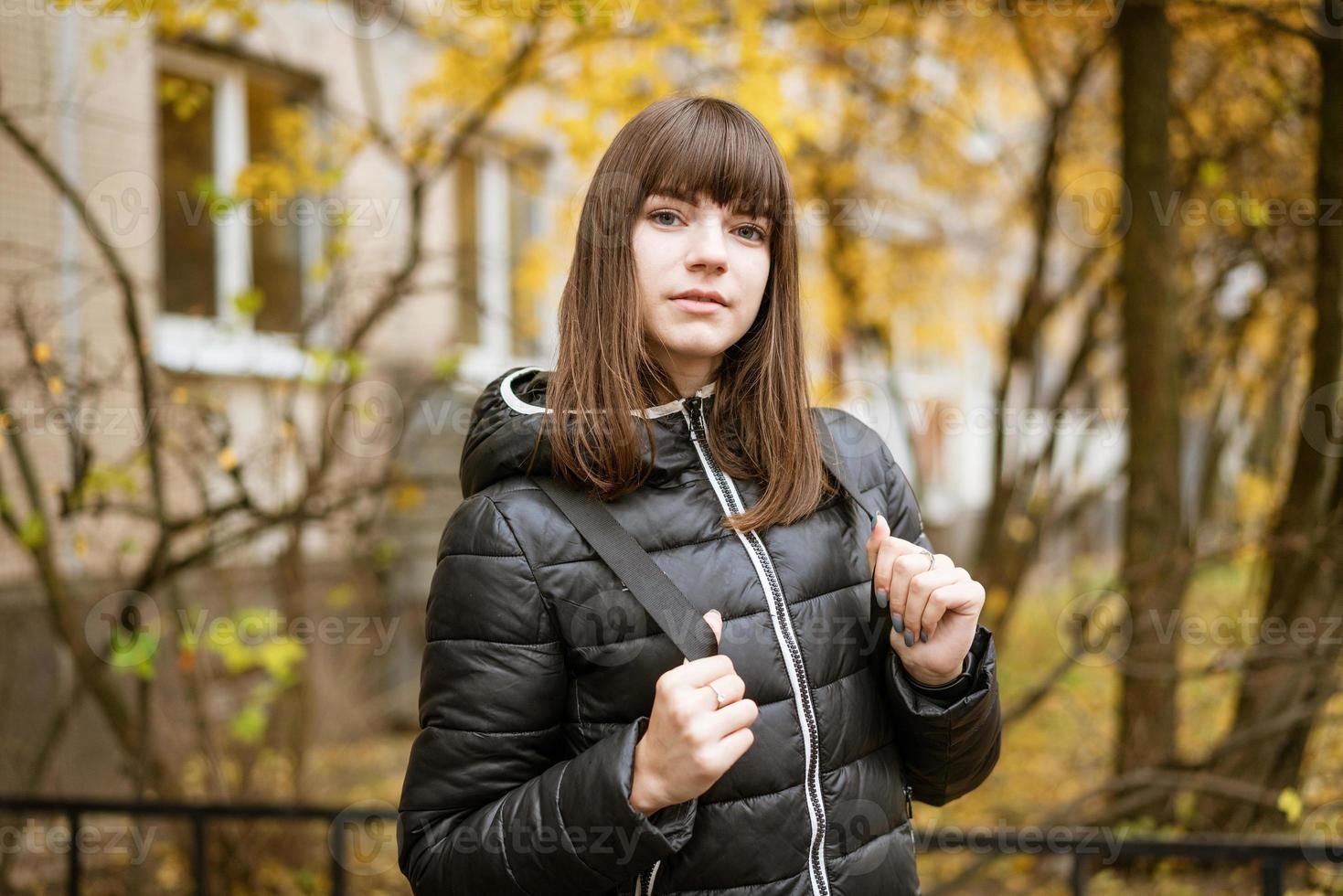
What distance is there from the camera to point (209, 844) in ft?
12.9

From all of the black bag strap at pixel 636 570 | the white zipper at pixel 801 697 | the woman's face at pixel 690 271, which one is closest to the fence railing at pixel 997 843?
the white zipper at pixel 801 697

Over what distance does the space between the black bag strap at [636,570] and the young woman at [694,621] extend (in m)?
0.02

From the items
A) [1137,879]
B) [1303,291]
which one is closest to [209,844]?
[1137,879]

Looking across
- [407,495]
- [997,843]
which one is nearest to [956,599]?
[997,843]

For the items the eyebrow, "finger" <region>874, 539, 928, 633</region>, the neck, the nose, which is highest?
the eyebrow

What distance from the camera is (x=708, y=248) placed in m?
1.48

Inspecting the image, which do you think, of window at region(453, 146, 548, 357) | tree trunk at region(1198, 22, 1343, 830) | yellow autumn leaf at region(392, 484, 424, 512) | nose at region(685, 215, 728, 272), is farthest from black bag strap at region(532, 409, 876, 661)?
window at region(453, 146, 548, 357)

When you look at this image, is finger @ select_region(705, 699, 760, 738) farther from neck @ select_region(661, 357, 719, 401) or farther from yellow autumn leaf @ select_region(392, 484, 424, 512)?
yellow autumn leaf @ select_region(392, 484, 424, 512)

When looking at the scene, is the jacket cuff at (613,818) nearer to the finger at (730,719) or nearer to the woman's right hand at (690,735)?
the woman's right hand at (690,735)

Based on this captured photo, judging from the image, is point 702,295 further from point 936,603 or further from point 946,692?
point 946,692

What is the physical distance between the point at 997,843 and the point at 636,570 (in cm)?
157

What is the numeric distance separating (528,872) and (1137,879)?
11.8 feet

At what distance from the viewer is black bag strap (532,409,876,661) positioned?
137 cm

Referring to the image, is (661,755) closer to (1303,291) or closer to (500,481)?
(500,481)
